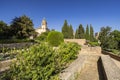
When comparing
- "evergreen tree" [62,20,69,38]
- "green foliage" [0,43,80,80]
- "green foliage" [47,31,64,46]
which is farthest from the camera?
"evergreen tree" [62,20,69,38]

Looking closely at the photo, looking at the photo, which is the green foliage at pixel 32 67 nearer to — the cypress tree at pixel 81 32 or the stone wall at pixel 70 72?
the stone wall at pixel 70 72

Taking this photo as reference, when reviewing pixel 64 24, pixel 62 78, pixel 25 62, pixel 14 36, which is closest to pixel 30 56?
pixel 25 62

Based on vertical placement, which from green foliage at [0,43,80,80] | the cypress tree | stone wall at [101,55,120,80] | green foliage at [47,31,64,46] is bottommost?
stone wall at [101,55,120,80]

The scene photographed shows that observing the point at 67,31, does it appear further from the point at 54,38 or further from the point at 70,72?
the point at 70,72

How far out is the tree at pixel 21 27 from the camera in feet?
104

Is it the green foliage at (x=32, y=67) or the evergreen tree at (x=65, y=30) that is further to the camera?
the evergreen tree at (x=65, y=30)

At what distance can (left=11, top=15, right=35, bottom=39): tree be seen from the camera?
104 feet

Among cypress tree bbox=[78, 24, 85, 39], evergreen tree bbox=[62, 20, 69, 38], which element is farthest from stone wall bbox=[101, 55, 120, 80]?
cypress tree bbox=[78, 24, 85, 39]

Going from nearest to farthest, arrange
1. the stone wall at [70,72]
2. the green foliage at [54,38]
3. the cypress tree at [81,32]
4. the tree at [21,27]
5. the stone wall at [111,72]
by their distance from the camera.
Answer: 1. the stone wall at [70,72]
2. the stone wall at [111,72]
3. the green foliage at [54,38]
4. the tree at [21,27]
5. the cypress tree at [81,32]

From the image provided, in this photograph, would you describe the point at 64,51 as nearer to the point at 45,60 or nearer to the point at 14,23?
the point at 45,60

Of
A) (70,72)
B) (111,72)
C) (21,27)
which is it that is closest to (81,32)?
(21,27)

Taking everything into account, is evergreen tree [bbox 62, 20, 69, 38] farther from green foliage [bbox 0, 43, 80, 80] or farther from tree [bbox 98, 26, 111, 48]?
green foliage [bbox 0, 43, 80, 80]

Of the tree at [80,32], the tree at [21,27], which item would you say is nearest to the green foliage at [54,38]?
the tree at [21,27]

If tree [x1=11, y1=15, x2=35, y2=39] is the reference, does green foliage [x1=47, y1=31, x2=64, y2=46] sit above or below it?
below
